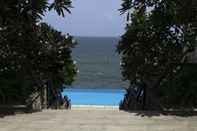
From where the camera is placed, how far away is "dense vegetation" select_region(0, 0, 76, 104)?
486 inches

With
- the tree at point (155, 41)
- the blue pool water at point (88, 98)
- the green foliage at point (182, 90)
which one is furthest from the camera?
the blue pool water at point (88, 98)

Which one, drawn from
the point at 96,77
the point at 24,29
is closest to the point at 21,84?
the point at 24,29

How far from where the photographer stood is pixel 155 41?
1405 cm

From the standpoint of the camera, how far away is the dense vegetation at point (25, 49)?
1234 centimetres

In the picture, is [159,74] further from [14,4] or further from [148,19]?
[14,4]

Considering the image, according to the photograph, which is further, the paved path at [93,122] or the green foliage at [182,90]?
the green foliage at [182,90]

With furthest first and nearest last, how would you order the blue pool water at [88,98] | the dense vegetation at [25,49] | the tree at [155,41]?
the blue pool water at [88,98]
the tree at [155,41]
the dense vegetation at [25,49]

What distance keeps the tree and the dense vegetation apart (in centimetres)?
184

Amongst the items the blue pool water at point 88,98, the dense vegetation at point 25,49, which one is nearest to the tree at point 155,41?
the dense vegetation at point 25,49

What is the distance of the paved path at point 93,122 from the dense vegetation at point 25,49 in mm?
1345

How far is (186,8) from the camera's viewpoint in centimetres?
1279

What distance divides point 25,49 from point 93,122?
150 inches

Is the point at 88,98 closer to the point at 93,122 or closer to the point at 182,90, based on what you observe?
the point at 182,90

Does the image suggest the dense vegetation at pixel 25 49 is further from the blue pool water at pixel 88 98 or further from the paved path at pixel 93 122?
the blue pool water at pixel 88 98
